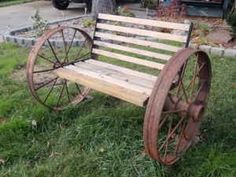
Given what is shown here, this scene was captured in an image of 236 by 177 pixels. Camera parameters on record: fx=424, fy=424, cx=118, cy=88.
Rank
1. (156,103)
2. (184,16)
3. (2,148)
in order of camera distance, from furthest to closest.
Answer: (184,16) < (2,148) < (156,103)

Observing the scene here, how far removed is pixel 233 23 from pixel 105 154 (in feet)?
12.0

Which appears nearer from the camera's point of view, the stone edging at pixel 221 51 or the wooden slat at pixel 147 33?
the wooden slat at pixel 147 33

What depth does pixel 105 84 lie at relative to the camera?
11.6 feet

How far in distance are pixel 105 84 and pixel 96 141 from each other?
1.67 feet

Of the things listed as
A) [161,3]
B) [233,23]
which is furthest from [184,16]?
[233,23]

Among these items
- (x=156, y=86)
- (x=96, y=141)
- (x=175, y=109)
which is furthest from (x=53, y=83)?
(x=156, y=86)

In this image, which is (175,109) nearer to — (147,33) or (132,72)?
(132,72)

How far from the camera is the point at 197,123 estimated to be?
11.3ft

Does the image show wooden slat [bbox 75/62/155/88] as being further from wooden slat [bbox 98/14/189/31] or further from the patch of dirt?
the patch of dirt

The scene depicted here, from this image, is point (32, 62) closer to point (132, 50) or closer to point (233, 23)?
point (132, 50)

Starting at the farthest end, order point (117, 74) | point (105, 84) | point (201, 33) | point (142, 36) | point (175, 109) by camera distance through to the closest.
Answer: point (201, 33)
point (142, 36)
point (117, 74)
point (105, 84)
point (175, 109)

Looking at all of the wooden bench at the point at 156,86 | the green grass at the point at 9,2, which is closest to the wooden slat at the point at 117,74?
the wooden bench at the point at 156,86

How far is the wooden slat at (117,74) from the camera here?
3.56 metres

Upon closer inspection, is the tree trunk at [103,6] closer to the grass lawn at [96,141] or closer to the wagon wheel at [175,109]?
the grass lawn at [96,141]
